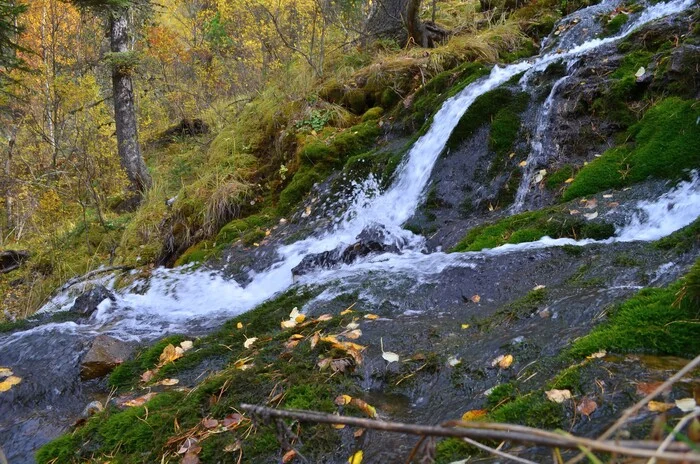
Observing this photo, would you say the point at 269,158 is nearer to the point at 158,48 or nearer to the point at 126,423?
the point at 126,423

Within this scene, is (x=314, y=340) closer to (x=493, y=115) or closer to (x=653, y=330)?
(x=653, y=330)

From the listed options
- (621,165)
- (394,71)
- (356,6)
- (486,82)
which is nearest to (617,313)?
(621,165)

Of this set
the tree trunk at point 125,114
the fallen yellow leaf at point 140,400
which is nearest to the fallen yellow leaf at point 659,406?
the fallen yellow leaf at point 140,400

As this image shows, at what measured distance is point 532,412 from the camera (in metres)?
1.70

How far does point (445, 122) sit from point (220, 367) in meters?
4.50

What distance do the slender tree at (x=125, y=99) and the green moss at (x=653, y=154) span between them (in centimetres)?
841

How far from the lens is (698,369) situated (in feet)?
5.33

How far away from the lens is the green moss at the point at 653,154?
398 centimetres

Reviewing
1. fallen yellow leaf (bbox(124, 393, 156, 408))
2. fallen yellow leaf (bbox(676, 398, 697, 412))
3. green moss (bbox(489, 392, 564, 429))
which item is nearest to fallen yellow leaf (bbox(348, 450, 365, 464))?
green moss (bbox(489, 392, 564, 429))

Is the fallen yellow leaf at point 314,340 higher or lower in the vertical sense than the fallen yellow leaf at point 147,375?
higher

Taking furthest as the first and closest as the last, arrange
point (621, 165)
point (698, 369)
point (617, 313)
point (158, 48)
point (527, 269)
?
point (158, 48) < point (621, 165) < point (527, 269) < point (617, 313) < point (698, 369)

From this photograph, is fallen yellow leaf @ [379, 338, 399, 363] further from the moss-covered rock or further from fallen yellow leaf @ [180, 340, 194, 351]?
the moss-covered rock

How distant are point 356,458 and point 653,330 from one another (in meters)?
1.36

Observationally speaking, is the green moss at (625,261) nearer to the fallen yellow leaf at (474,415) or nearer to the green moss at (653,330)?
the green moss at (653,330)
